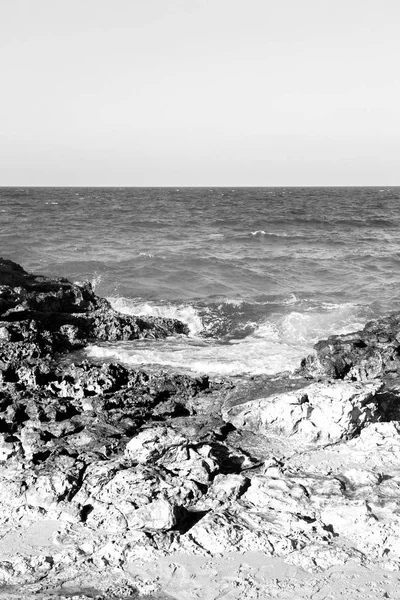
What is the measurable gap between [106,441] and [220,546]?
220 cm

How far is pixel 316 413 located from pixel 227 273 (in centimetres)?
1715

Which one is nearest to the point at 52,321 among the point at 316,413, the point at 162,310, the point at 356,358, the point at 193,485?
the point at 162,310

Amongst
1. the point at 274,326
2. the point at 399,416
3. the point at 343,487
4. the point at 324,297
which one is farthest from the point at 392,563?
the point at 324,297

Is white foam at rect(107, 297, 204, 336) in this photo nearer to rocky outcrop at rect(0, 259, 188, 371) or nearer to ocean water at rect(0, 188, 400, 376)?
ocean water at rect(0, 188, 400, 376)

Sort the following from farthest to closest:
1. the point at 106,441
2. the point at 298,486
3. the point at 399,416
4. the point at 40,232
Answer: the point at 40,232, the point at 399,416, the point at 106,441, the point at 298,486

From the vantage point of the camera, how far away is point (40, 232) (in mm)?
36656

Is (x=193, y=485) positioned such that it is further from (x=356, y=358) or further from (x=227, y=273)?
(x=227, y=273)

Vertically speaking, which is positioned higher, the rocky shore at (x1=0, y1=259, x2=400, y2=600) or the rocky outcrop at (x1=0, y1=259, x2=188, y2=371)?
the rocky outcrop at (x1=0, y1=259, x2=188, y2=371)

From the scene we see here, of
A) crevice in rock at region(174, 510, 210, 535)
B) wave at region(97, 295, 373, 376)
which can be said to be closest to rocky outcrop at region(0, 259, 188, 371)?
wave at region(97, 295, 373, 376)

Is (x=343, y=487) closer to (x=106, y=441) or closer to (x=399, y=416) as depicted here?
(x=399, y=416)

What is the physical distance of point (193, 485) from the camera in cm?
637

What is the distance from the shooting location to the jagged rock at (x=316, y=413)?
7523 mm

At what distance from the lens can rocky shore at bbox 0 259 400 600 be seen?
535 centimetres

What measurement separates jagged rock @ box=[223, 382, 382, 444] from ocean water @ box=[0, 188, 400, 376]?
8.40ft
